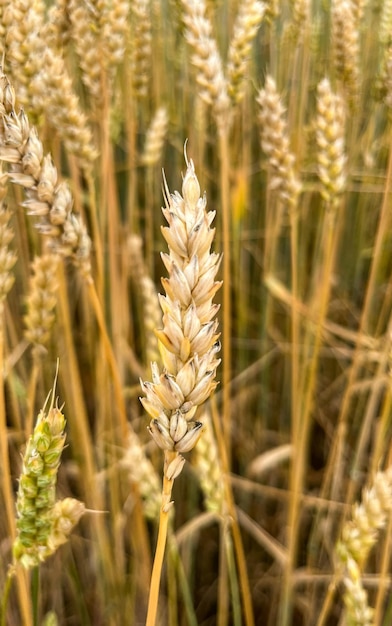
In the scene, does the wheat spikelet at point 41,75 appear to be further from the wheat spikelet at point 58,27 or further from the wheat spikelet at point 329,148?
the wheat spikelet at point 329,148

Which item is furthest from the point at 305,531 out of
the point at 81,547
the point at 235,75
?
the point at 235,75

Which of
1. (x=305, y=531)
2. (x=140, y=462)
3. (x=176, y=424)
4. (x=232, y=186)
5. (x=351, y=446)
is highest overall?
(x=232, y=186)

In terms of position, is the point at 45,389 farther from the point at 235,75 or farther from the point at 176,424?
the point at 176,424

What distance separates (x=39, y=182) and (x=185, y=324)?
24cm

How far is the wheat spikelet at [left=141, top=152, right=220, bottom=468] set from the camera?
0.31 metres

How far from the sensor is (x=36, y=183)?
489mm

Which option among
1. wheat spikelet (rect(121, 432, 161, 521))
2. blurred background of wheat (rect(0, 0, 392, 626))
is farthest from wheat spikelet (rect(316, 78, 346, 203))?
wheat spikelet (rect(121, 432, 161, 521))

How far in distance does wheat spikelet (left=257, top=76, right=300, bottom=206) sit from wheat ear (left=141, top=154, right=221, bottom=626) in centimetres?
40

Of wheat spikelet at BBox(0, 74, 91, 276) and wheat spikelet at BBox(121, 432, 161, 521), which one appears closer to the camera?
wheat spikelet at BBox(0, 74, 91, 276)

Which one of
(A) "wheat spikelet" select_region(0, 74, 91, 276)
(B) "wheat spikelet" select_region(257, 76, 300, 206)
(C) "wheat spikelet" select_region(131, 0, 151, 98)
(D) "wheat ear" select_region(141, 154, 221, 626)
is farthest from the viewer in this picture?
(C) "wheat spikelet" select_region(131, 0, 151, 98)

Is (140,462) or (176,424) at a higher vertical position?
(176,424)

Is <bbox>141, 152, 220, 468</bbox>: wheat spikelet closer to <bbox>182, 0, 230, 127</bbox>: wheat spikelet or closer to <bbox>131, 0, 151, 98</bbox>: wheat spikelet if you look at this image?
<bbox>182, 0, 230, 127</bbox>: wheat spikelet

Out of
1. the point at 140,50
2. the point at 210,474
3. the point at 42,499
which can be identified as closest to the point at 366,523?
the point at 210,474

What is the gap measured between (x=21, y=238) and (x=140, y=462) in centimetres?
36
